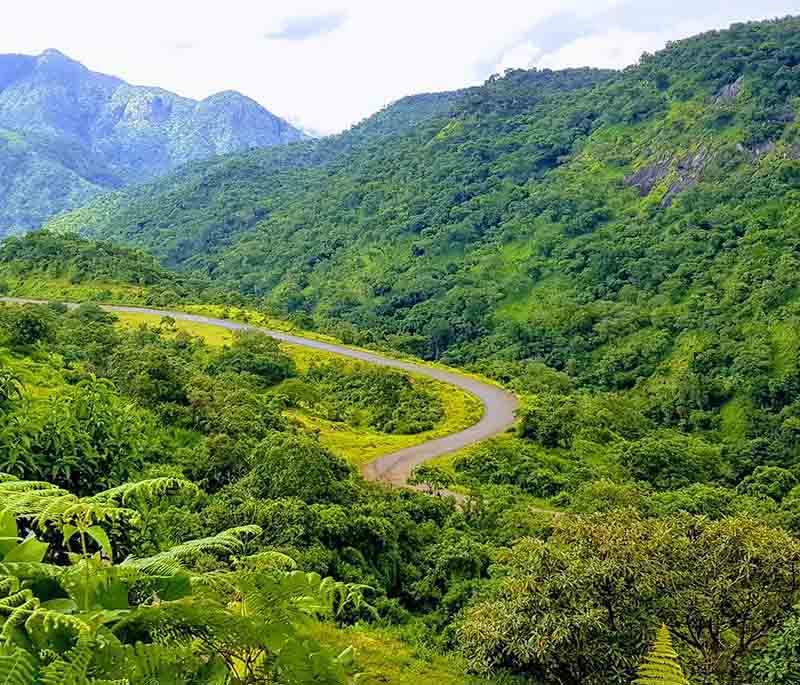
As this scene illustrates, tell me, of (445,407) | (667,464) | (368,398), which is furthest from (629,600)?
(368,398)

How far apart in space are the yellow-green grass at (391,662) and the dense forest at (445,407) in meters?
0.19

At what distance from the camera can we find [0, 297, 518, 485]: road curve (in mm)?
32156

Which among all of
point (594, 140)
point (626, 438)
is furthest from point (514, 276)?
point (626, 438)

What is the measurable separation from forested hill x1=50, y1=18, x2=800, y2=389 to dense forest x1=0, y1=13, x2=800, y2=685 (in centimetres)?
43

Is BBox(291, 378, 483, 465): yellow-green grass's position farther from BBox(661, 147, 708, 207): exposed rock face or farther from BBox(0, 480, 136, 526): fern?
BBox(661, 147, 708, 207): exposed rock face

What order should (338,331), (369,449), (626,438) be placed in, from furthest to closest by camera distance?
(338,331)
(626,438)
(369,449)

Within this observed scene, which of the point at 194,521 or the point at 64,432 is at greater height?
the point at 64,432

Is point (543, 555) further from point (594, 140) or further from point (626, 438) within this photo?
point (594, 140)

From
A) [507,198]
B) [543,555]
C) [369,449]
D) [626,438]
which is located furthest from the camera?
[507,198]

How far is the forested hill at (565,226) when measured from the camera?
213 ft

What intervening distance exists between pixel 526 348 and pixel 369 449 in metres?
37.2

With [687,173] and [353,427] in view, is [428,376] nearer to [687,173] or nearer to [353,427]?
[353,427]

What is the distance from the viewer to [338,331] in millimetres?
64938

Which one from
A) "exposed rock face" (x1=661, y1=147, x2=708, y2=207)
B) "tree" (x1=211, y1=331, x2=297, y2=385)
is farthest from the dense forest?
"exposed rock face" (x1=661, y1=147, x2=708, y2=207)
